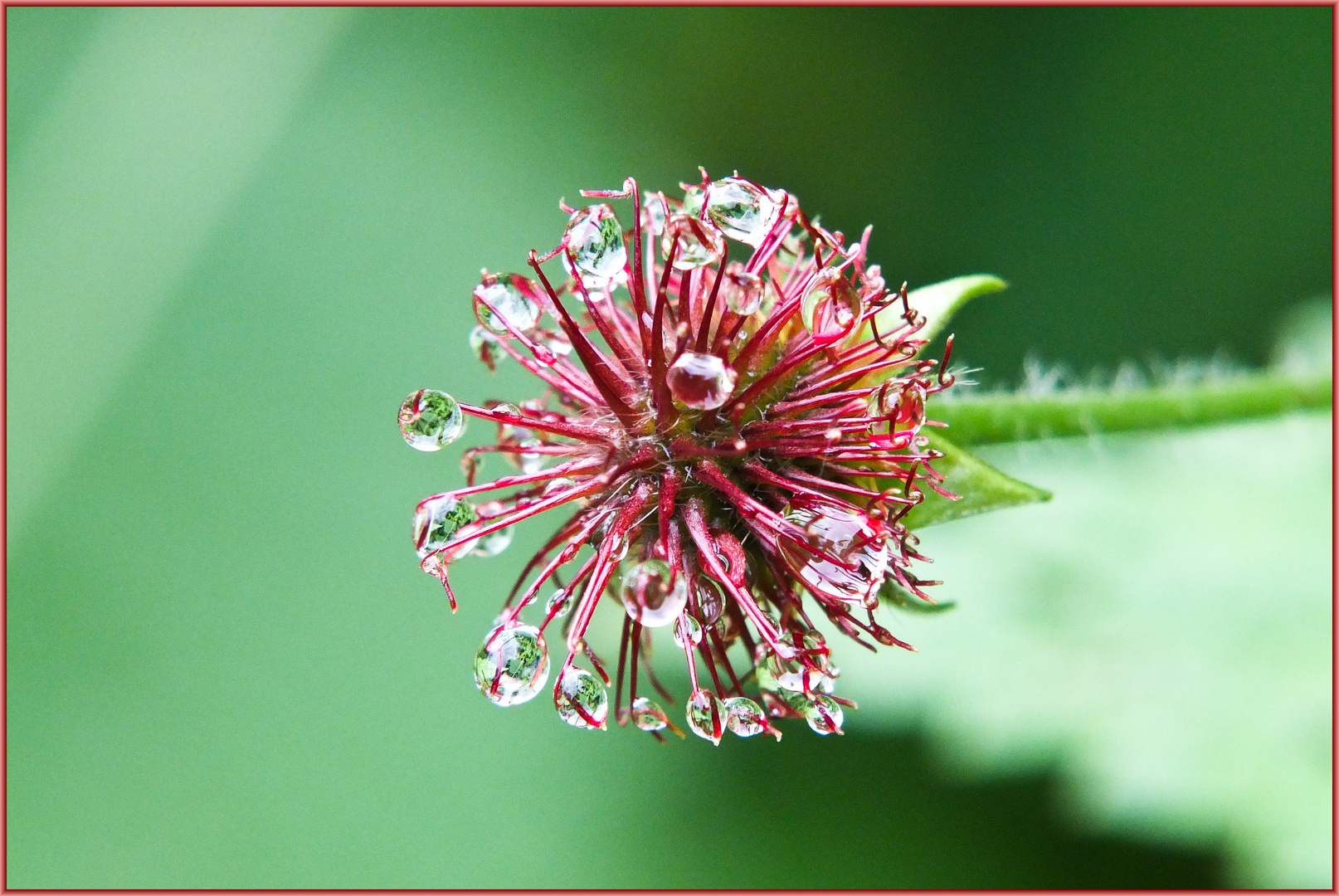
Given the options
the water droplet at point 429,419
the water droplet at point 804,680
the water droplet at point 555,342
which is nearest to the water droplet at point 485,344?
the water droplet at point 555,342

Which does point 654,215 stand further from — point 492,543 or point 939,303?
point 492,543

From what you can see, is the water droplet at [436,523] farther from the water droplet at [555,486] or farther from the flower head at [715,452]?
the water droplet at [555,486]

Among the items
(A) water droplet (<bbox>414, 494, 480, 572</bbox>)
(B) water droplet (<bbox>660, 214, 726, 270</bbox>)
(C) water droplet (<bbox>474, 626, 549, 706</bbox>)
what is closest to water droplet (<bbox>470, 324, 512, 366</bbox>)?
(A) water droplet (<bbox>414, 494, 480, 572</bbox>)

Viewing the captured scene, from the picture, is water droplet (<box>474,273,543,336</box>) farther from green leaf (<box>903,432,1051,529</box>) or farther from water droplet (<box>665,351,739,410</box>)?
green leaf (<box>903,432,1051,529</box>)

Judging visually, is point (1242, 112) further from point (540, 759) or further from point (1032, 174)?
point (540, 759)

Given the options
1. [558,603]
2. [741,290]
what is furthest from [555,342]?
[558,603]

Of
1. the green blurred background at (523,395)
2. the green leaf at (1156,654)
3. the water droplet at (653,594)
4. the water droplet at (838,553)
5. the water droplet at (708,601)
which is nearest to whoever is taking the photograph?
the water droplet at (653,594)
